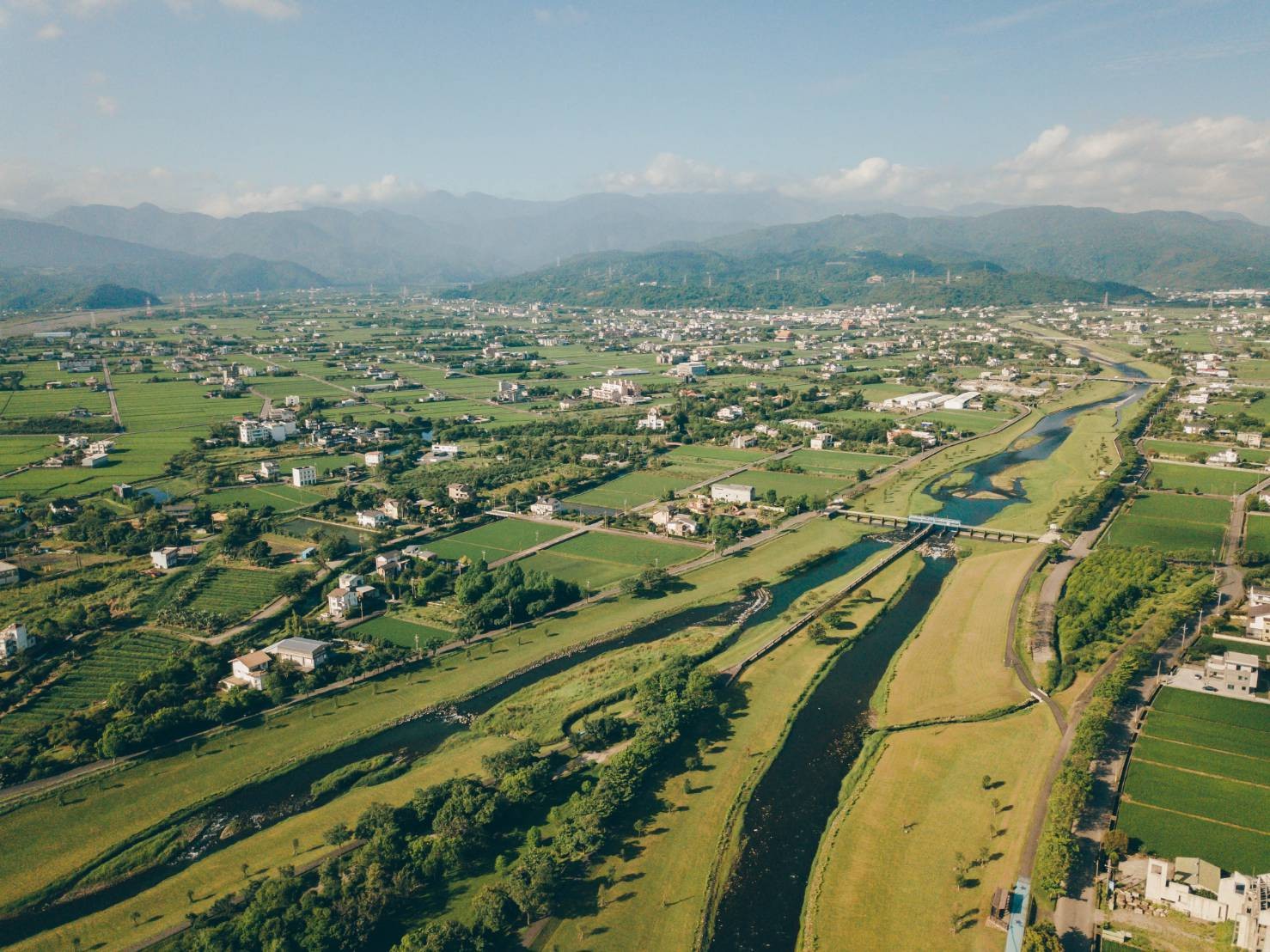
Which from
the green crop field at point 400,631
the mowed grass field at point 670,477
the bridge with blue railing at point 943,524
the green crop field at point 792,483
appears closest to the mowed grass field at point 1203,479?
the bridge with blue railing at point 943,524

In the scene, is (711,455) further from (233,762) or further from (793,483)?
(233,762)

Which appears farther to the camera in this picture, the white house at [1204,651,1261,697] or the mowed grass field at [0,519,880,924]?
the white house at [1204,651,1261,697]

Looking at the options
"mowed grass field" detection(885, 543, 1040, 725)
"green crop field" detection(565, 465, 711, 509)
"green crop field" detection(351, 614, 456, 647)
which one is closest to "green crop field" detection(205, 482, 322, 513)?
"green crop field" detection(565, 465, 711, 509)

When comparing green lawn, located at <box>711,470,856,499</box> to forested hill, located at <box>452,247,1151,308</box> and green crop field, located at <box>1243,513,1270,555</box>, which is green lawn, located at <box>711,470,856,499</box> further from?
forested hill, located at <box>452,247,1151,308</box>

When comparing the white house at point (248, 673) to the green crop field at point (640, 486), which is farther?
the green crop field at point (640, 486)

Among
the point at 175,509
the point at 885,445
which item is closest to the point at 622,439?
the point at 885,445

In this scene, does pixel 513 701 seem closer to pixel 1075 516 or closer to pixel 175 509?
pixel 175 509

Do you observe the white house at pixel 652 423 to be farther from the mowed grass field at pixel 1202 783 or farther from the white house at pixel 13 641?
the mowed grass field at pixel 1202 783
